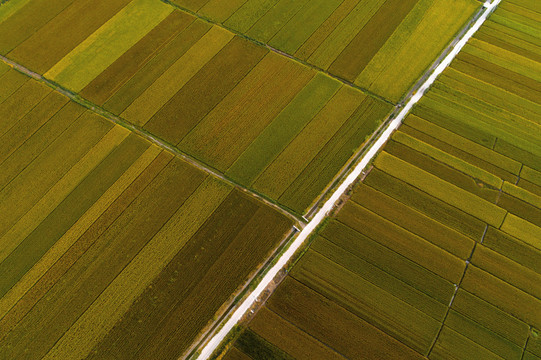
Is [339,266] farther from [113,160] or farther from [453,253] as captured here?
[113,160]

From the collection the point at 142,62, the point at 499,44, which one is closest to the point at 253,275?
the point at 142,62

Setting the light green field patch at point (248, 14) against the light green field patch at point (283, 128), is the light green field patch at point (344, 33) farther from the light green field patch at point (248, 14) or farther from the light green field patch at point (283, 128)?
the light green field patch at point (248, 14)

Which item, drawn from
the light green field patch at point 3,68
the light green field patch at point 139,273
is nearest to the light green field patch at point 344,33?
the light green field patch at point 139,273

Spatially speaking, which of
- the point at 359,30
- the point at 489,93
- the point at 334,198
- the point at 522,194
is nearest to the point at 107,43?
the point at 359,30

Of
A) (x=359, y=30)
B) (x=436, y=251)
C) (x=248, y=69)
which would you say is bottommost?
(x=436, y=251)

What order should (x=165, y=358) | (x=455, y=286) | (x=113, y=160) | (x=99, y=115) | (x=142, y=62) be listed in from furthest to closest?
(x=142, y=62) → (x=99, y=115) → (x=113, y=160) → (x=455, y=286) → (x=165, y=358)

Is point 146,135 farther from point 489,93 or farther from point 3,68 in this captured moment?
point 489,93
